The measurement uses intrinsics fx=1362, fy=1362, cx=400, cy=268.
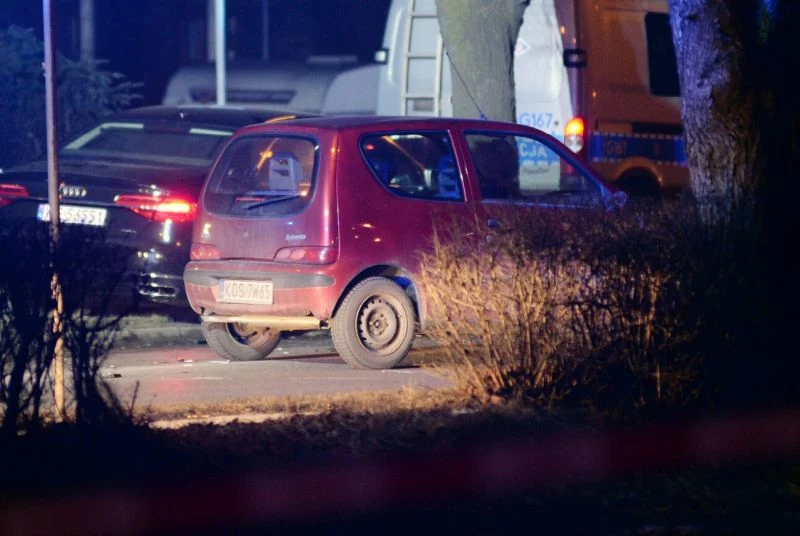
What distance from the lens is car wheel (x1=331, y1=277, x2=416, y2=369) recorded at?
9016 millimetres

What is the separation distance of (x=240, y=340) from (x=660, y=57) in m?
7.55

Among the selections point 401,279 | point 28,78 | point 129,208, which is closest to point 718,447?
point 401,279

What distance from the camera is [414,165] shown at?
31.8 feet

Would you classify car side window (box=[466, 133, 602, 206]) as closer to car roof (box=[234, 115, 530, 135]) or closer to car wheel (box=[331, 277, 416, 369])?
car roof (box=[234, 115, 530, 135])

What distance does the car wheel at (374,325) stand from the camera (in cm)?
902

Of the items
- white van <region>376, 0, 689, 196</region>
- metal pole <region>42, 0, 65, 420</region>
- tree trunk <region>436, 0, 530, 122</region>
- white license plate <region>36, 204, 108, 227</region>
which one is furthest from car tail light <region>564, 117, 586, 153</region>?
metal pole <region>42, 0, 65, 420</region>

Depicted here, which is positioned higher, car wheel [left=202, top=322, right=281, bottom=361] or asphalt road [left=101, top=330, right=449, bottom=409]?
car wheel [left=202, top=322, right=281, bottom=361]

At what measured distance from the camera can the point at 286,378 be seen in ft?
29.8

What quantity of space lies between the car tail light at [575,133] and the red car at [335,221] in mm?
4897

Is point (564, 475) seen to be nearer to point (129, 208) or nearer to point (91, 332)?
point (91, 332)

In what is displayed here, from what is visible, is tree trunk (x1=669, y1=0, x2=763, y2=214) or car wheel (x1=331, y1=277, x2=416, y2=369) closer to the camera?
tree trunk (x1=669, y1=0, x2=763, y2=214)


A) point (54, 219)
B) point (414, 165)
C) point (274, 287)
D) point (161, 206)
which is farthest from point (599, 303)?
point (161, 206)

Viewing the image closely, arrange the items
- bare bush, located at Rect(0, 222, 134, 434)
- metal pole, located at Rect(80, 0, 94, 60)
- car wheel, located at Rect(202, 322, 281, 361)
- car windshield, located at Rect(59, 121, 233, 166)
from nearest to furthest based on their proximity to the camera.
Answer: bare bush, located at Rect(0, 222, 134, 434), car wheel, located at Rect(202, 322, 281, 361), car windshield, located at Rect(59, 121, 233, 166), metal pole, located at Rect(80, 0, 94, 60)

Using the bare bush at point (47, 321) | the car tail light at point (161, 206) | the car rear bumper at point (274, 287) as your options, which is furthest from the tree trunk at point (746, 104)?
the car tail light at point (161, 206)
